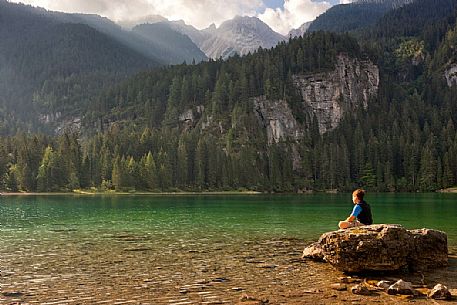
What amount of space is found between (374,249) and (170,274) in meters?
9.88

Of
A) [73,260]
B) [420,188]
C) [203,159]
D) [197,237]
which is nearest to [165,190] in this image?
[203,159]

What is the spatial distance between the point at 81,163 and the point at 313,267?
166353mm

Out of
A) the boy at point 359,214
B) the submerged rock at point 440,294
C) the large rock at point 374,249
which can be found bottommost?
the submerged rock at point 440,294

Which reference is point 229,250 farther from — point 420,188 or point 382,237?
point 420,188

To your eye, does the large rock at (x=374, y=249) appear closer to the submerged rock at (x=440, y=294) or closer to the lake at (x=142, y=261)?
the lake at (x=142, y=261)

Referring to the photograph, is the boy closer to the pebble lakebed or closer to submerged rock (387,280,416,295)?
the pebble lakebed

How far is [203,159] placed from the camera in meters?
184

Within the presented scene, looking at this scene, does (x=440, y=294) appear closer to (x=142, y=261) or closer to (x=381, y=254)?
(x=381, y=254)

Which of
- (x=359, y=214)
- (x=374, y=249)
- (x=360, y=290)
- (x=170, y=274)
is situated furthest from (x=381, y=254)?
(x=170, y=274)

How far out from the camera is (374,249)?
71.6 feet

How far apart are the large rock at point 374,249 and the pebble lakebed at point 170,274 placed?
850mm

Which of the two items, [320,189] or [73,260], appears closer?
[73,260]

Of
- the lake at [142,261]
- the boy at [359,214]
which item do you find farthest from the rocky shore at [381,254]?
the lake at [142,261]

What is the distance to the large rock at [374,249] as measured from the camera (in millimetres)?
21875
